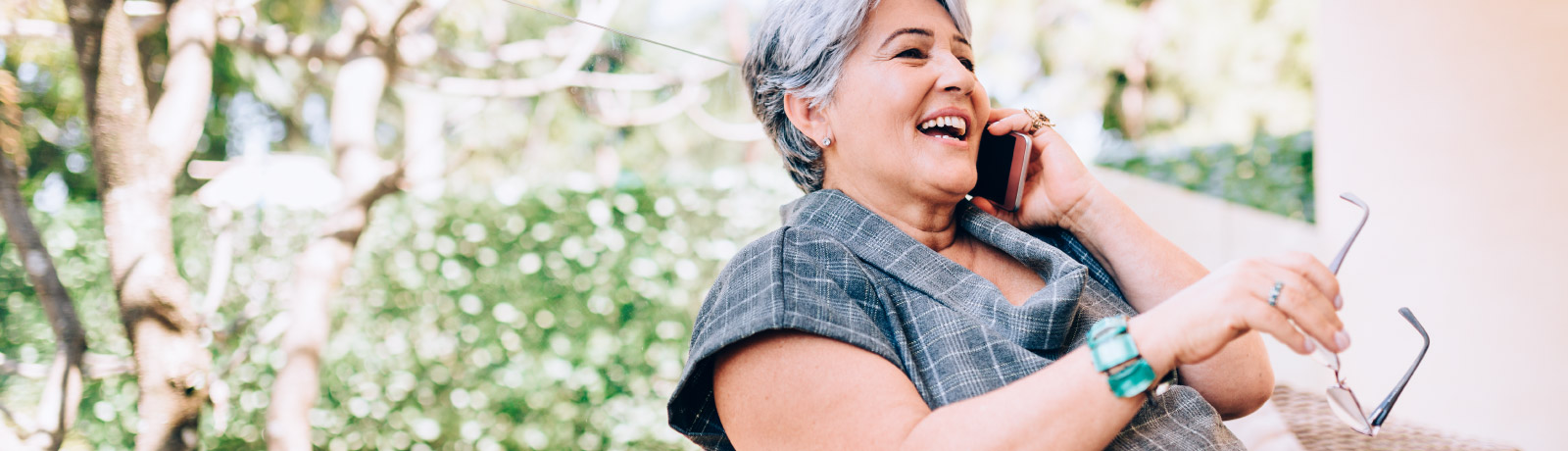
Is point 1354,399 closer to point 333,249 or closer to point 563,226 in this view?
point 333,249

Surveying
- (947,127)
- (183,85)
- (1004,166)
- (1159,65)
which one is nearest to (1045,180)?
(1004,166)

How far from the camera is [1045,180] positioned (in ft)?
6.14

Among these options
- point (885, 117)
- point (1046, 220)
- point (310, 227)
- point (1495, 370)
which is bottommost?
point (310, 227)

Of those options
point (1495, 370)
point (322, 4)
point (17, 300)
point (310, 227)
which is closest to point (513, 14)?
point (322, 4)

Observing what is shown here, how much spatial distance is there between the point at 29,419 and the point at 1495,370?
485 cm

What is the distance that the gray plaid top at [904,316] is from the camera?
1.36 m

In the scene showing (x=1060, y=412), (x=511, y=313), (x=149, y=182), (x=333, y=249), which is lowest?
(x=511, y=313)

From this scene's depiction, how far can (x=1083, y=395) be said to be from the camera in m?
1.13

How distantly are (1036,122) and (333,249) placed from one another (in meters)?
2.80

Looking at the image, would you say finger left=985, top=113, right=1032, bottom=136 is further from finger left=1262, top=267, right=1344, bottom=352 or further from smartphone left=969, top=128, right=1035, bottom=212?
finger left=1262, top=267, right=1344, bottom=352

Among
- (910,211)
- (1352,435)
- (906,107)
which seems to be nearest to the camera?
(906,107)

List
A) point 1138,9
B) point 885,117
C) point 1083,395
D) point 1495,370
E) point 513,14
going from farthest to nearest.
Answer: point 1138,9, point 513,14, point 1495,370, point 885,117, point 1083,395

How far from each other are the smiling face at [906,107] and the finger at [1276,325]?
63 cm

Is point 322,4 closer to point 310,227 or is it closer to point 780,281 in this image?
point 310,227
